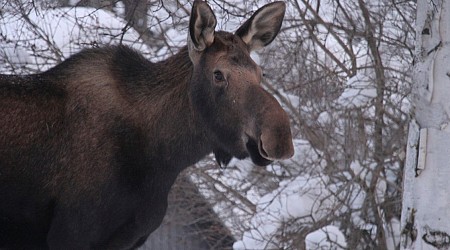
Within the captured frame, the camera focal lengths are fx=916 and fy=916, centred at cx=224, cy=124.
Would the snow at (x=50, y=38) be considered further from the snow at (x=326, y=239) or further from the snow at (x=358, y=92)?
the snow at (x=326, y=239)

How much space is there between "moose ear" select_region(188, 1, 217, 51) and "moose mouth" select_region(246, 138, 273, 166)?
72cm

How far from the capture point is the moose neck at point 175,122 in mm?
5758

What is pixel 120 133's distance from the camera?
18.3 feet

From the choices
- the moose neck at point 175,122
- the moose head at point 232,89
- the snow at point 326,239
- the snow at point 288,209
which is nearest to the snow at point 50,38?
the snow at point 288,209

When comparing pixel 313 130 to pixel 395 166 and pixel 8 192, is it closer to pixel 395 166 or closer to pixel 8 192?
pixel 395 166

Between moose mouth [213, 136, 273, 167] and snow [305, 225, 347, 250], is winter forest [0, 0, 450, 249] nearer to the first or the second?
snow [305, 225, 347, 250]

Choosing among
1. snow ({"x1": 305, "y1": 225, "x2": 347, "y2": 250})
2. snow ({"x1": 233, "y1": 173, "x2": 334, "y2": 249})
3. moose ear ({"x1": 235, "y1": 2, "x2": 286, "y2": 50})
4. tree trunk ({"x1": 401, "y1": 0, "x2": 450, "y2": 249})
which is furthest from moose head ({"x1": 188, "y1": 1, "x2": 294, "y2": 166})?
snow ({"x1": 233, "y1": 173, "x2": 334, "y2": 249})

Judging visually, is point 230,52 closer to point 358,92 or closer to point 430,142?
point 430,142

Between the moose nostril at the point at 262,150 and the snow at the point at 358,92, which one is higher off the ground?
the snow at the point at 358,92

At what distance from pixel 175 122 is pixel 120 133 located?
1.31ft

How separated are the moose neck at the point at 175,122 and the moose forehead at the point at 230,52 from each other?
257mm

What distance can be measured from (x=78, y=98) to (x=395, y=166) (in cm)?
614

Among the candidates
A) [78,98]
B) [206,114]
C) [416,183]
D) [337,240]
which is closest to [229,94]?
[206,114]

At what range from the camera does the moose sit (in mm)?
5355
